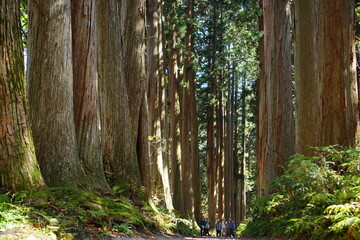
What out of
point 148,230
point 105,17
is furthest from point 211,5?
point 148,230

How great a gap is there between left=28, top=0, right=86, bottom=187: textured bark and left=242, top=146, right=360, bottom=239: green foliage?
378 cm

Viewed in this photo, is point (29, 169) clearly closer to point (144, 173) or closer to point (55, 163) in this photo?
point (55, 163)

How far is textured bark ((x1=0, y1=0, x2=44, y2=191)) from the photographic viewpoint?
5695mm

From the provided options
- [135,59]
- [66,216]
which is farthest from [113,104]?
[66,216]

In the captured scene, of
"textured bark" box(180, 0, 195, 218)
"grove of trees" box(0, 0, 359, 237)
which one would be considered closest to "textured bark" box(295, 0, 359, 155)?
"grove of trees" box(0, 0, 359, 237)

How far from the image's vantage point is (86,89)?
28.3ft

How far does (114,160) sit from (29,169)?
410cm

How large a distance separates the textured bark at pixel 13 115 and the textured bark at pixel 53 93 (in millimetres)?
1124

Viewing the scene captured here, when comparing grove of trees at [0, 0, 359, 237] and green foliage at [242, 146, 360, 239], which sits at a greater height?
grove of trees at [0, 0, 359, 237]

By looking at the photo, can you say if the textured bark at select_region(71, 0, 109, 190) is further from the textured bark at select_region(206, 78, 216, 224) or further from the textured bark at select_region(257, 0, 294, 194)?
the textured bark at select_region(206, 78, 216, 224)

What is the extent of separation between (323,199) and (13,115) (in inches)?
182

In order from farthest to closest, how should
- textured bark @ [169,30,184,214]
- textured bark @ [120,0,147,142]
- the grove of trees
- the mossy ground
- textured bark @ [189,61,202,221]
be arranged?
textured bark @ [189,61,202,221] < textured bark @ [169,30,184,214] < textured bark @ [120,0,147,142] < the grove of trees < the mossy ground

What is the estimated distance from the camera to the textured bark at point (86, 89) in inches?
327

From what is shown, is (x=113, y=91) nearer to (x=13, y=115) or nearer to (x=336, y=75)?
(x=13, y=115)
